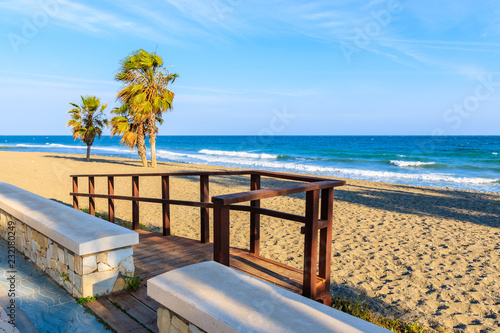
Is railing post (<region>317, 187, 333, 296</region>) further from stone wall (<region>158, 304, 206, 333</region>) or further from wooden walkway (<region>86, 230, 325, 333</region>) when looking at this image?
stone wall (<region>158, 304, 206, 333</region>)

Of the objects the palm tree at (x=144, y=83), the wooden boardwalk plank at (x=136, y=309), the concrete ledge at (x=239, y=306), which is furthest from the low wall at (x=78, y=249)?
the palm tree at (x=144, y=83)

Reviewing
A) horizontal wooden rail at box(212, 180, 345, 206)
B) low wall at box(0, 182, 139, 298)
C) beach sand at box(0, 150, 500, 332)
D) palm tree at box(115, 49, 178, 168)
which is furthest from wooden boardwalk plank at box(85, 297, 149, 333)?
palm tree at box(115, 49, 178, 168)

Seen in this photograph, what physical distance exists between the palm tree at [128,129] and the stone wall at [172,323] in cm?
1922

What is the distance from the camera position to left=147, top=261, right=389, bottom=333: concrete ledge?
164 centimetres

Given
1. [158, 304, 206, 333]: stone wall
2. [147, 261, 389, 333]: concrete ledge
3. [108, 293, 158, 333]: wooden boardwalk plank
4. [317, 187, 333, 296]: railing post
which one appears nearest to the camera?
[147, 261, 389, 333]: concrete ledge

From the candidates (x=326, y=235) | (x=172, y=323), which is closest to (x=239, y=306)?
(x=172, y=323)

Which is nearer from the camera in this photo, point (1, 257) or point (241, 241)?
point (1, 257)

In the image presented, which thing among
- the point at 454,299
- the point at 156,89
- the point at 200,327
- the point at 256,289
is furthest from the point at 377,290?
the point at 156,89

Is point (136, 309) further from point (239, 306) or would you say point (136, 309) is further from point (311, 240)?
point (311, 240)

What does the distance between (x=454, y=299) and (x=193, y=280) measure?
3.78 meters

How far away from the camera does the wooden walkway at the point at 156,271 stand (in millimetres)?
2531

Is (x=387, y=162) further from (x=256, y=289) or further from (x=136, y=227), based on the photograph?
(x=256, y=289)

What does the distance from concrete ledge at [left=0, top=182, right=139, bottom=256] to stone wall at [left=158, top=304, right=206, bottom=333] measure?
3.15 ft

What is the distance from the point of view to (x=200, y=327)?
1.80 m
